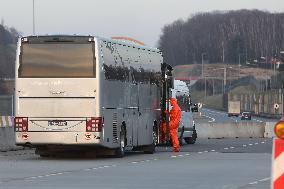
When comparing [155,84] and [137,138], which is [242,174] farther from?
[155,84]

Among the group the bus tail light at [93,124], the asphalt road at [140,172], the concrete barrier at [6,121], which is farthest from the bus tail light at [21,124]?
the concrete barrier at [6,121]

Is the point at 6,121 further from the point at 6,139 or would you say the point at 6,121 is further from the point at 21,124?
the point at 21,124

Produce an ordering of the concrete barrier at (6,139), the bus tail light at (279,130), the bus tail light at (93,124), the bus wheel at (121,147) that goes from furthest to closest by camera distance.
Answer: the concrete barrier at (6,139), the bus wheel at (121,147), the bus tail light at (93,124), the bus tail light at (279,130)

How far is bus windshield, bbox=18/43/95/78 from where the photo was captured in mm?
29094

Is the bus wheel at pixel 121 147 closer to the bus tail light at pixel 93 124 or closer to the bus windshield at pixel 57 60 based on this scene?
the bus tail light at pixel 93 124

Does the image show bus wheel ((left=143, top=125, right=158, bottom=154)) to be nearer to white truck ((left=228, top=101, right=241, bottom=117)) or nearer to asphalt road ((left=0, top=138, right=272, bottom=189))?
asphalt road ((left=0, top=138, right=272, bottom=189))

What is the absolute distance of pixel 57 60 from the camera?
1151 inches

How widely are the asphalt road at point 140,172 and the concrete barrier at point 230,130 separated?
87.7ft

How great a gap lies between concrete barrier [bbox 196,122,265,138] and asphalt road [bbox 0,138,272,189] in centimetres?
2672

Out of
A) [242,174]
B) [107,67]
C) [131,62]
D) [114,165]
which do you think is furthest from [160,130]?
[242,174]

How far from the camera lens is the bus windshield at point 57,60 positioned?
2909 cm

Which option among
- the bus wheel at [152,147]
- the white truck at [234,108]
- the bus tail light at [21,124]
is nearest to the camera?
the bus tail light at [21,124]

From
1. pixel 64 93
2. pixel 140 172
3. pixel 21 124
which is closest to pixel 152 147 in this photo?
pixel 64 93

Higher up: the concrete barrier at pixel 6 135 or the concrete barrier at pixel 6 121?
the concrete barrier at pixel 6 121
